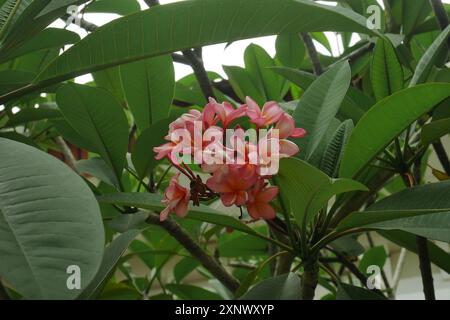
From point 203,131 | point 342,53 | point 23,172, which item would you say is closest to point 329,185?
point 203,131

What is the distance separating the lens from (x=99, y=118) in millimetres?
687

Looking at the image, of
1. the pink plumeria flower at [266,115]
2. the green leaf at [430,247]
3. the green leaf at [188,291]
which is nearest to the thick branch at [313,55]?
the green leaf at [430,247]

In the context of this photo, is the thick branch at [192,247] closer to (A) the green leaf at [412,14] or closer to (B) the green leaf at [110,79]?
(B) the green leaf at [110,79]

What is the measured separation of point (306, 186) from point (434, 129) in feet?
0.65

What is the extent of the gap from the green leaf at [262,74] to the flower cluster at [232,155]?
404mm

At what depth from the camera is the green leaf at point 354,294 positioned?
63cm

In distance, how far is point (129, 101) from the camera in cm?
77

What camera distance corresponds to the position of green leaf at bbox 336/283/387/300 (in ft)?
2.07

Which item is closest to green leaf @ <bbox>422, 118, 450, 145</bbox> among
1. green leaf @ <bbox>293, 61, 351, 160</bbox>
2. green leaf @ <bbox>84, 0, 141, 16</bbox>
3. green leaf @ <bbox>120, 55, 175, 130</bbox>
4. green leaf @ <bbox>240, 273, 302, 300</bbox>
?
green leaf @ <bbox>293, 61, 351, 160</bbox>

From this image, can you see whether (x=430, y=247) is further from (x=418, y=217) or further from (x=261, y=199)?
(x=261, y=199)

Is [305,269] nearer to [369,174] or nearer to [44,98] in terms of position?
[369,174]

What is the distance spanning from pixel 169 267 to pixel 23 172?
181 centimetres

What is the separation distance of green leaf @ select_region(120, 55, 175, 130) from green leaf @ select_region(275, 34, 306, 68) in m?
0.29

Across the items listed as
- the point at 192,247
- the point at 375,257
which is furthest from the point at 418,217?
the point at 375,257
